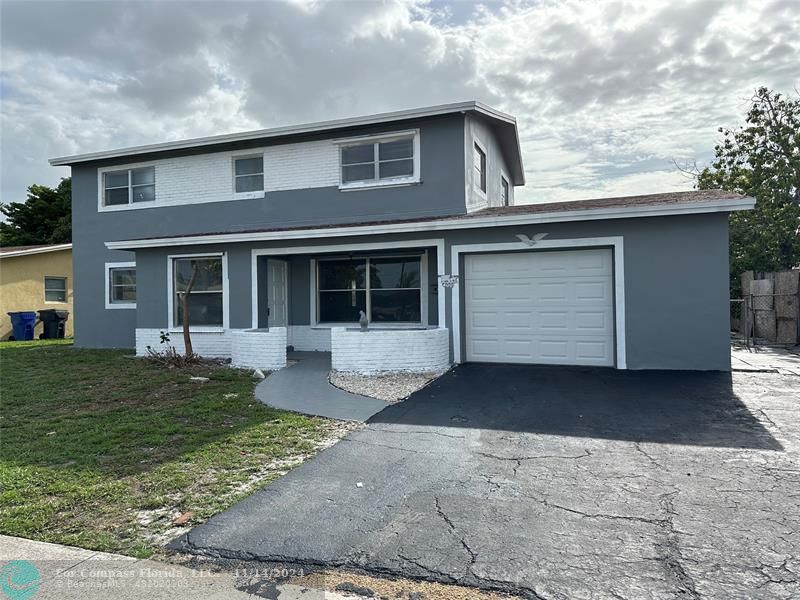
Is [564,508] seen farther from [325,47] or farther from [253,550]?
[325,47]

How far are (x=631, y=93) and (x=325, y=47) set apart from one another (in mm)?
8400

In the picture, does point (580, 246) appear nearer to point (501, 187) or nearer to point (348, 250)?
point (348, 250)

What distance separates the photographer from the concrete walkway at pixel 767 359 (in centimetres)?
949

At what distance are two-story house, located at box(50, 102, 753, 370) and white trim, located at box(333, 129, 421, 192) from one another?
0.16 feet

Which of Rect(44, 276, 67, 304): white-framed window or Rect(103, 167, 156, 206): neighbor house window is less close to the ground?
Rect(103, 167, 156, 206): neighbor house window

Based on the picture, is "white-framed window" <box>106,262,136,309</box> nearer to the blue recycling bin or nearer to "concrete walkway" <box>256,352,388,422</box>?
the blue recycling bin

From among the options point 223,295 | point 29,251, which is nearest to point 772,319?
point 223,295

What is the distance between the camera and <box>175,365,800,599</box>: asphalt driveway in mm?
2980

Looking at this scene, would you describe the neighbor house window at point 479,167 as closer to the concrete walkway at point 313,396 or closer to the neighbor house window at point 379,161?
the neighbor house window at point 379,161

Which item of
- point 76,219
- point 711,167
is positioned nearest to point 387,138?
point 76,219

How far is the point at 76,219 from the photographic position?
52.7 ft

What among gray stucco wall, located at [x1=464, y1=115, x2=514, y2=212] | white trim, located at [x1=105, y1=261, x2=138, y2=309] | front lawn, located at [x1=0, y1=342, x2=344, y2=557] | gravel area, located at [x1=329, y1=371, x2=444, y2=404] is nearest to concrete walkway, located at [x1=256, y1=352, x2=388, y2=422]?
gravel area, located at [x1=329, y1=371, x2=444, y2=404]

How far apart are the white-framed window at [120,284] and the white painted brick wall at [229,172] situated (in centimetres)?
235

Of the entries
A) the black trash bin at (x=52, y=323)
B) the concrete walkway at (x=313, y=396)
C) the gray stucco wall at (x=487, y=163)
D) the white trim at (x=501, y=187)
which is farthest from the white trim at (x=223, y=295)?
the black trash bin at (x=52, y=323)
